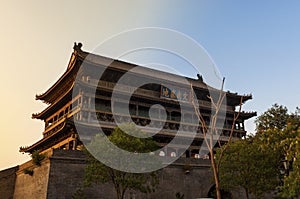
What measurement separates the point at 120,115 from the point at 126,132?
36.6 ft

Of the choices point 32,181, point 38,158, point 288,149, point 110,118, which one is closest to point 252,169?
point 288,149

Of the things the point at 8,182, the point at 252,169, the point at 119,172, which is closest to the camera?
the point at 119,172

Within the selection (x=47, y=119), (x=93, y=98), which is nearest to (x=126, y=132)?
(x=93, y=98)

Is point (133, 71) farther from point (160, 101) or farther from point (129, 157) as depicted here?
point (129, 157)

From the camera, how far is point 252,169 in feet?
56.3

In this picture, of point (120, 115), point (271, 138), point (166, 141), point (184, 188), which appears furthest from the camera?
point (166, 141)

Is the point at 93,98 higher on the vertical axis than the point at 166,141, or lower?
higher

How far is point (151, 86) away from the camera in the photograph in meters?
29.4

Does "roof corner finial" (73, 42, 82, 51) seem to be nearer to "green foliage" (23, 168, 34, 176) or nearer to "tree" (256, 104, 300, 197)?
"green foliage" (23, 168, 34, 176)

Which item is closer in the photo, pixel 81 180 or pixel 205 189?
pixel 81 180

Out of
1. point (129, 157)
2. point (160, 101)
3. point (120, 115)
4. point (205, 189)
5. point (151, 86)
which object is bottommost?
point (205, 189)

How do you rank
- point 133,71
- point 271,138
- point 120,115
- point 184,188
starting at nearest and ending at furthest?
point 271,138, point 184,188, point 120,115, point 133,71

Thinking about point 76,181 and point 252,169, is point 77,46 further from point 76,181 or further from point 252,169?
point 252,169

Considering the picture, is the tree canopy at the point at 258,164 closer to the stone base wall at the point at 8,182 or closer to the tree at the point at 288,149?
the tree at the point at 288,149
